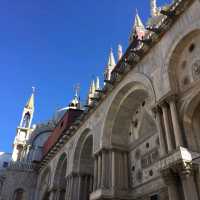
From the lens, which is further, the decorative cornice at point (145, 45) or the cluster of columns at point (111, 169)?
the cluster of columns at point (111, 169)

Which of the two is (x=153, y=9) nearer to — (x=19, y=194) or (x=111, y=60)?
(x=111, y=60)

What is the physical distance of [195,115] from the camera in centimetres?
961

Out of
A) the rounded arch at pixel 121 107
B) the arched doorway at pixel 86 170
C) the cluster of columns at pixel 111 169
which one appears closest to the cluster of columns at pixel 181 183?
the cluster of columns at pixel 111 169

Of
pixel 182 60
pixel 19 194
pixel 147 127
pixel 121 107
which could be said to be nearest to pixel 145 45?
pixel 182 60

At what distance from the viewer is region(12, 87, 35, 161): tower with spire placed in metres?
35.8

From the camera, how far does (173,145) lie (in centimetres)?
920

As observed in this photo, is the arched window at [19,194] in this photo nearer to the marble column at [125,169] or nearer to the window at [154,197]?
the marble column at [125,169]

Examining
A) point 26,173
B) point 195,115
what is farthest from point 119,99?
point 26,173

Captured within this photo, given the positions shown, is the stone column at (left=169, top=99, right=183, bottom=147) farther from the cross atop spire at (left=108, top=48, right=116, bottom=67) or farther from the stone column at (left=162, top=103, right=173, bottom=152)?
the cross atop spire at (left=108, top=48, right=116, bottom=67)

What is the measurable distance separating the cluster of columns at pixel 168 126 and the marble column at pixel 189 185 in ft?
3.26

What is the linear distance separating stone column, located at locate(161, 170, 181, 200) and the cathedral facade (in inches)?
1.2

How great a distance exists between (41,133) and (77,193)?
23124mm

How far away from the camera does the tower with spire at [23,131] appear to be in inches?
1409

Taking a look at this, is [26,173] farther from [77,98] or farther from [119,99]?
[119,99]
